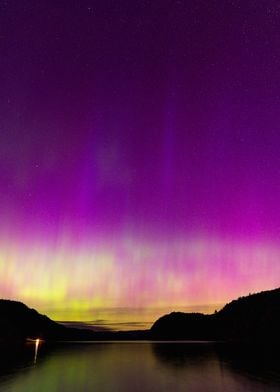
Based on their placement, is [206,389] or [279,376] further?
[279,376]

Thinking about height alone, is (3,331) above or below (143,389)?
above

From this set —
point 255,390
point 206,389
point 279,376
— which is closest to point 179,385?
point 206,389

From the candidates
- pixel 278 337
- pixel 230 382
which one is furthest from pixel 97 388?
pixel 278 337

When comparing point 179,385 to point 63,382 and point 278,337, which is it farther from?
point 278,337

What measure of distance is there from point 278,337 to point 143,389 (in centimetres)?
16567

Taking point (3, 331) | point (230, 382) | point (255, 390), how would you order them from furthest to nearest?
point (3, 331), point (230, 382), point (255, 390)

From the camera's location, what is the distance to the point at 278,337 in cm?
19938

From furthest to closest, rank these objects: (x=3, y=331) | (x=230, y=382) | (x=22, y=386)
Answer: (x=3, y=331), (x=230, y=382), (x=22, y=386)

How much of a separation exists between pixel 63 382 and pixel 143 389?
47.6ft

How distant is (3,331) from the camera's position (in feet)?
631

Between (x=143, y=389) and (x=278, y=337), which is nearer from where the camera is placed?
(x=143, y=389)

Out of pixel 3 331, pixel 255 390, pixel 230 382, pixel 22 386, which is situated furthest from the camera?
pixel 3 331

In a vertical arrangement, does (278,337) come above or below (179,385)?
above

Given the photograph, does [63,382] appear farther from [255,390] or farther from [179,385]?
[255,390]
